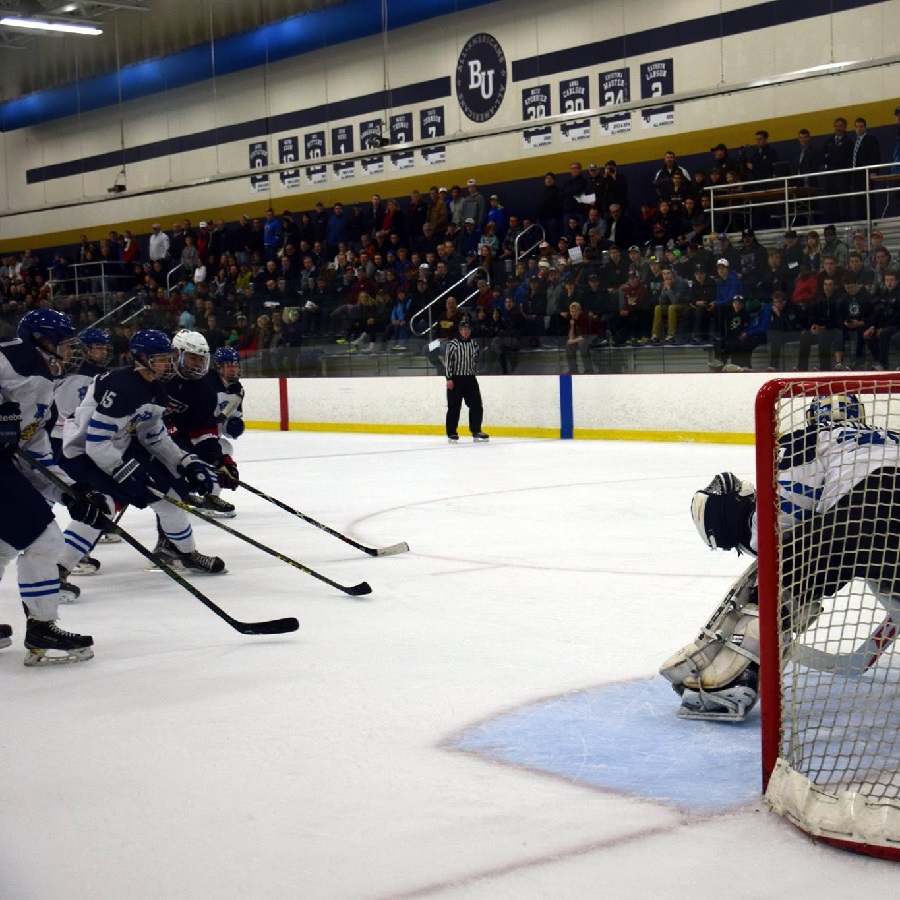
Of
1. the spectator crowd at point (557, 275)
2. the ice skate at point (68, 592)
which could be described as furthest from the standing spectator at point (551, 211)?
the ice skate at point (68, 592)

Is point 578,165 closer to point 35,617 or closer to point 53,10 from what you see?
point 53,10

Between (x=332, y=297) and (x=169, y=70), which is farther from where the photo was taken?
(x=169, y=70)

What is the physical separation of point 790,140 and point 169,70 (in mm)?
10716

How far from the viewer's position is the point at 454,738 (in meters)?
2.85

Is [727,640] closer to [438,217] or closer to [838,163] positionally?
[838,163]

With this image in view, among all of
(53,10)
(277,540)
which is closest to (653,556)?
(277,540)

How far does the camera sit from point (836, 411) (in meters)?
2.68

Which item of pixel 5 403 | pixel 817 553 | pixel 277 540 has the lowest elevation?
pixel 277 540

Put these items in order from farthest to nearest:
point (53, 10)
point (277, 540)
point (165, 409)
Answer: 1. point (53, 10)
2. point (277, 540)
3. point (165, 409)

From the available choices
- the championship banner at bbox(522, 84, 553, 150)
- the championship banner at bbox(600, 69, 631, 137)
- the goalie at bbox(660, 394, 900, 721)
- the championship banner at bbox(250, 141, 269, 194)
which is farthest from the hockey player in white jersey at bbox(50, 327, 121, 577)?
the championship banner at bbox(250, 141, 269, 194)

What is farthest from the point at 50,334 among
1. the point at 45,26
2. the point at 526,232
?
the point at 45,26

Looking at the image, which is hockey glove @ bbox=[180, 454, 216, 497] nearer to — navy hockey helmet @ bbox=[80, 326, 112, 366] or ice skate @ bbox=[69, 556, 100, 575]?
ice skate @ bbox=[69, 556, 100, 575]

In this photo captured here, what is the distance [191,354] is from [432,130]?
39.0 feet

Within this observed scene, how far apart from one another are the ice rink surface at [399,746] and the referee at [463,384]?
21.6 ft
